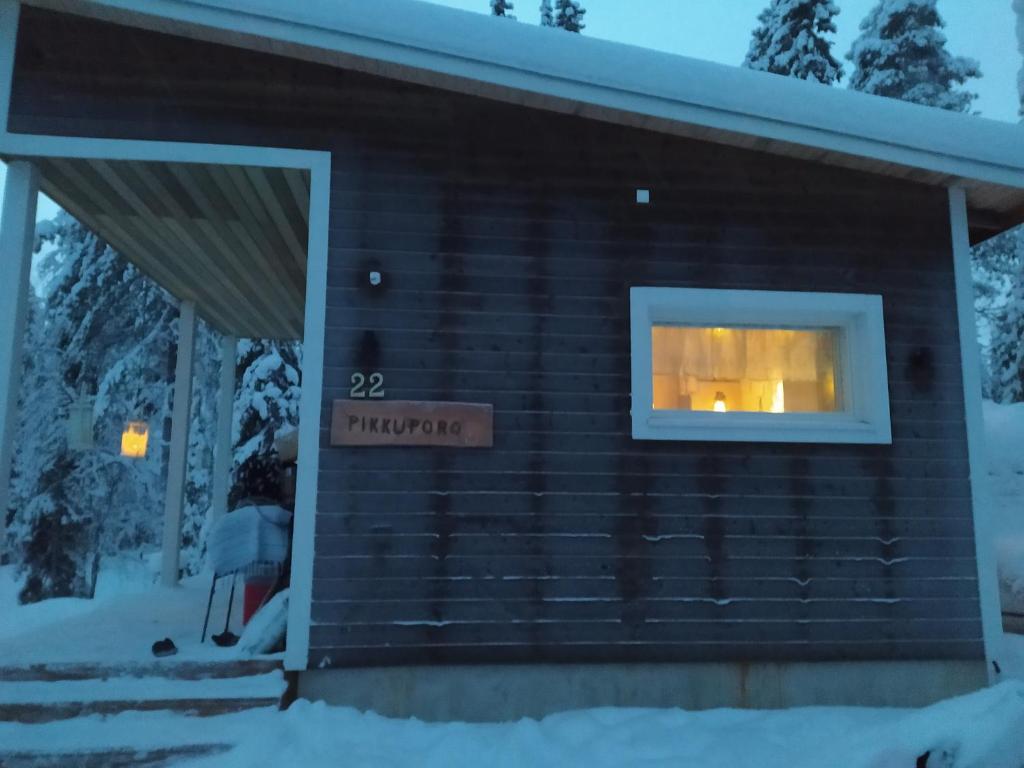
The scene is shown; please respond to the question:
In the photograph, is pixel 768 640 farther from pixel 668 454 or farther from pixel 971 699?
pixel 971 699

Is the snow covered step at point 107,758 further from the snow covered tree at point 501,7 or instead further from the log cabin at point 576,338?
the snow covered tree at point 501,7

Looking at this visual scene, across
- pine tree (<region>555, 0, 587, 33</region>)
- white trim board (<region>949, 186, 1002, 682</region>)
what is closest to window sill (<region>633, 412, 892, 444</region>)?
white trim board (<region>949, 186, 1002, 682</region>)

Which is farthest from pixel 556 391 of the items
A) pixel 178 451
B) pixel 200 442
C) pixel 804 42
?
pixel 804 42

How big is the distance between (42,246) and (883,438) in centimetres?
1740

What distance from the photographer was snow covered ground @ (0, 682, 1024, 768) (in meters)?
3.24

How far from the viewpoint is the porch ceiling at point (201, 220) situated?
13.9 feet

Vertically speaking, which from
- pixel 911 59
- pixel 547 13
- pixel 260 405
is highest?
pixel 547 13

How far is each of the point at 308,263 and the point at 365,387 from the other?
712 millimetres

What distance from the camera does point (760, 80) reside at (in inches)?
154

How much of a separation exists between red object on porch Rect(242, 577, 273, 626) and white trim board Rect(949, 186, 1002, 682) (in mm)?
4029

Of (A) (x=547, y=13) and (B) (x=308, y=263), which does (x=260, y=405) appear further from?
(A) (x=547, y=13)

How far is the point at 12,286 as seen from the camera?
3.81 metres

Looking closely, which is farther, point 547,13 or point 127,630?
point 547,13

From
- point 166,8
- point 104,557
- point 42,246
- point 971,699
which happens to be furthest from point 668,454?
point 42,246
